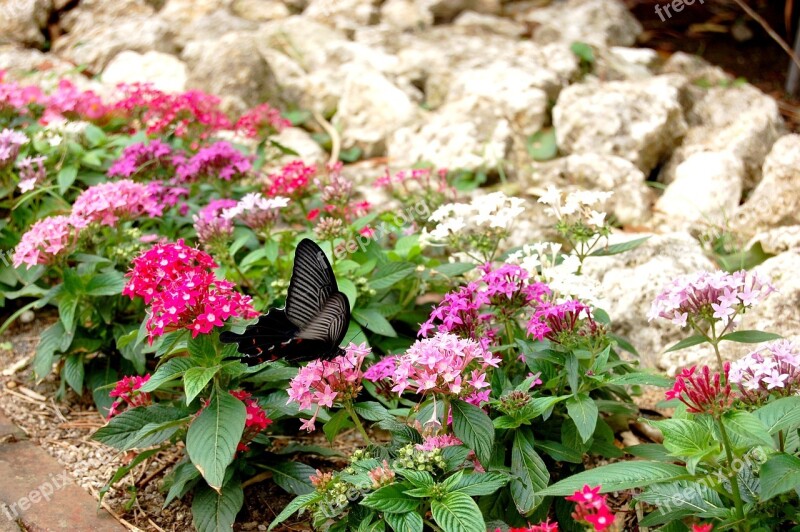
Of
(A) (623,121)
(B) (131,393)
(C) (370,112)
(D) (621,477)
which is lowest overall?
(C) (370,112)

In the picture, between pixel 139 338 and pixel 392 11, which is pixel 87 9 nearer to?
pixel 392 11

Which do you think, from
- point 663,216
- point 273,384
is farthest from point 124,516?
point 663,216

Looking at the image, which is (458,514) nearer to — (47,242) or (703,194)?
(47,242)

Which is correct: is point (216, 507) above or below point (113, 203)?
below

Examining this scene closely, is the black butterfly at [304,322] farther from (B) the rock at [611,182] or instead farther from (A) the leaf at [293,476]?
(B) the rock at [611,182]

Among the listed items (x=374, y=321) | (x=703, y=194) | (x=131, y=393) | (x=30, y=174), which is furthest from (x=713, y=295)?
(x=30, y=174)

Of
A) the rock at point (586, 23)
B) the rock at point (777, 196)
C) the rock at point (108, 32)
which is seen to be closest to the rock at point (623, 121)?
the rock at point (777, 196)

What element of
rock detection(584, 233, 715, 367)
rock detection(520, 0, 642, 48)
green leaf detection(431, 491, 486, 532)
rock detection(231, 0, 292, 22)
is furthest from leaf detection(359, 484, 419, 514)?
rock detection(231, 0, 292, 22)
